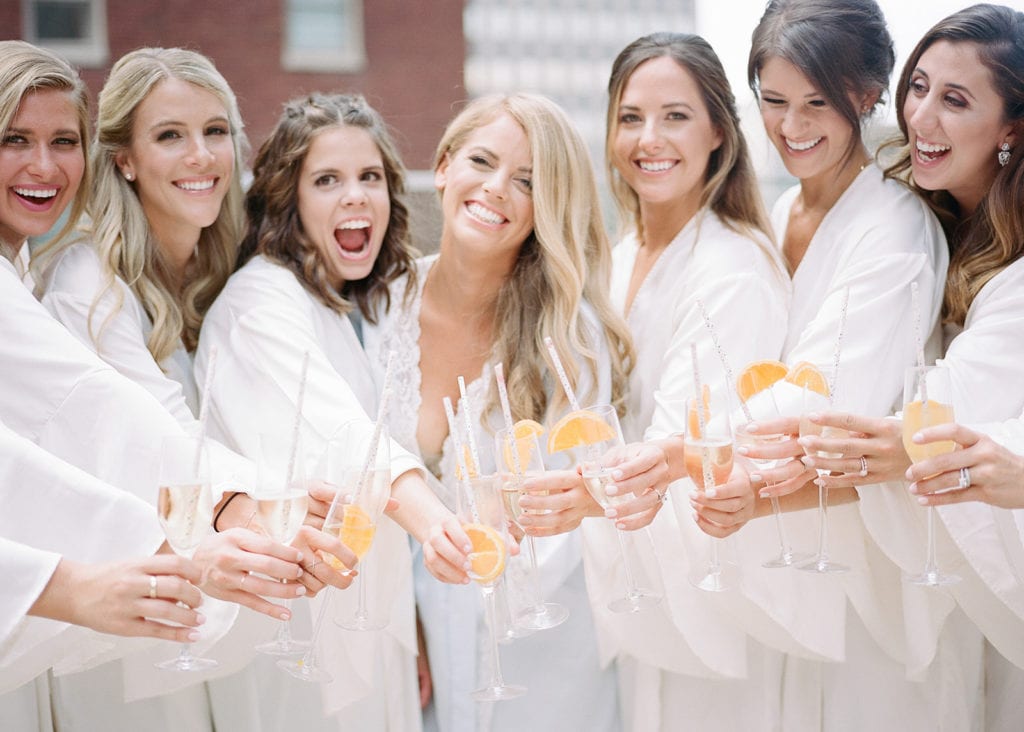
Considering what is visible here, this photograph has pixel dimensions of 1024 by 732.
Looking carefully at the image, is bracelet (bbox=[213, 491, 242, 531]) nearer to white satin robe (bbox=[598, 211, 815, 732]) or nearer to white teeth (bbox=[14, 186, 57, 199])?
white satin robe (bbox=[598, 211, 815, 732])

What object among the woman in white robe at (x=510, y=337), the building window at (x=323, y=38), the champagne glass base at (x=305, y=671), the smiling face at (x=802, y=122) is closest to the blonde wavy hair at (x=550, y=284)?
the woman in white robe at (x=510, y=337)

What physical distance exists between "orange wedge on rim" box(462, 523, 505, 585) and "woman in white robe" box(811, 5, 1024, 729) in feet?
3.12

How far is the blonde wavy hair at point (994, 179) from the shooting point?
282 cm

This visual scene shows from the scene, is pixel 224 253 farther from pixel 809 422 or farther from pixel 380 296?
pixel 809 422

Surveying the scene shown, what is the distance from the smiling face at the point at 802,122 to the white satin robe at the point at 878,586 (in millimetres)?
270

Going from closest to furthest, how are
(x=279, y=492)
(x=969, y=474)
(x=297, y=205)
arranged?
(x=279, y=492), (x=969, y=474), (x=297, y=205)

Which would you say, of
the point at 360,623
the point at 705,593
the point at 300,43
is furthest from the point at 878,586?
the point at 300,43

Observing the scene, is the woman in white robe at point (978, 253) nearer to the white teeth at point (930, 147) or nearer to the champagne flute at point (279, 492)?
the white teeth at point (930, 147)

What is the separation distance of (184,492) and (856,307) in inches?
67.7

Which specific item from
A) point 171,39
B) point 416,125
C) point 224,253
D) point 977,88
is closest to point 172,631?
point 224,253

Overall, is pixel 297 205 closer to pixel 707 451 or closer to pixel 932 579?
pixel 707 451

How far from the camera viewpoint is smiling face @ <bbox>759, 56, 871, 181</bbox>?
3.10 metres

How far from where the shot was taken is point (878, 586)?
2.81 meters

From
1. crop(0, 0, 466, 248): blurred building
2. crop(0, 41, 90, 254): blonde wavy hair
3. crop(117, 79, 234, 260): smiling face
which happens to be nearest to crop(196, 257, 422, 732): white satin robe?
crop(117, 79, 234, 260): smiling face
